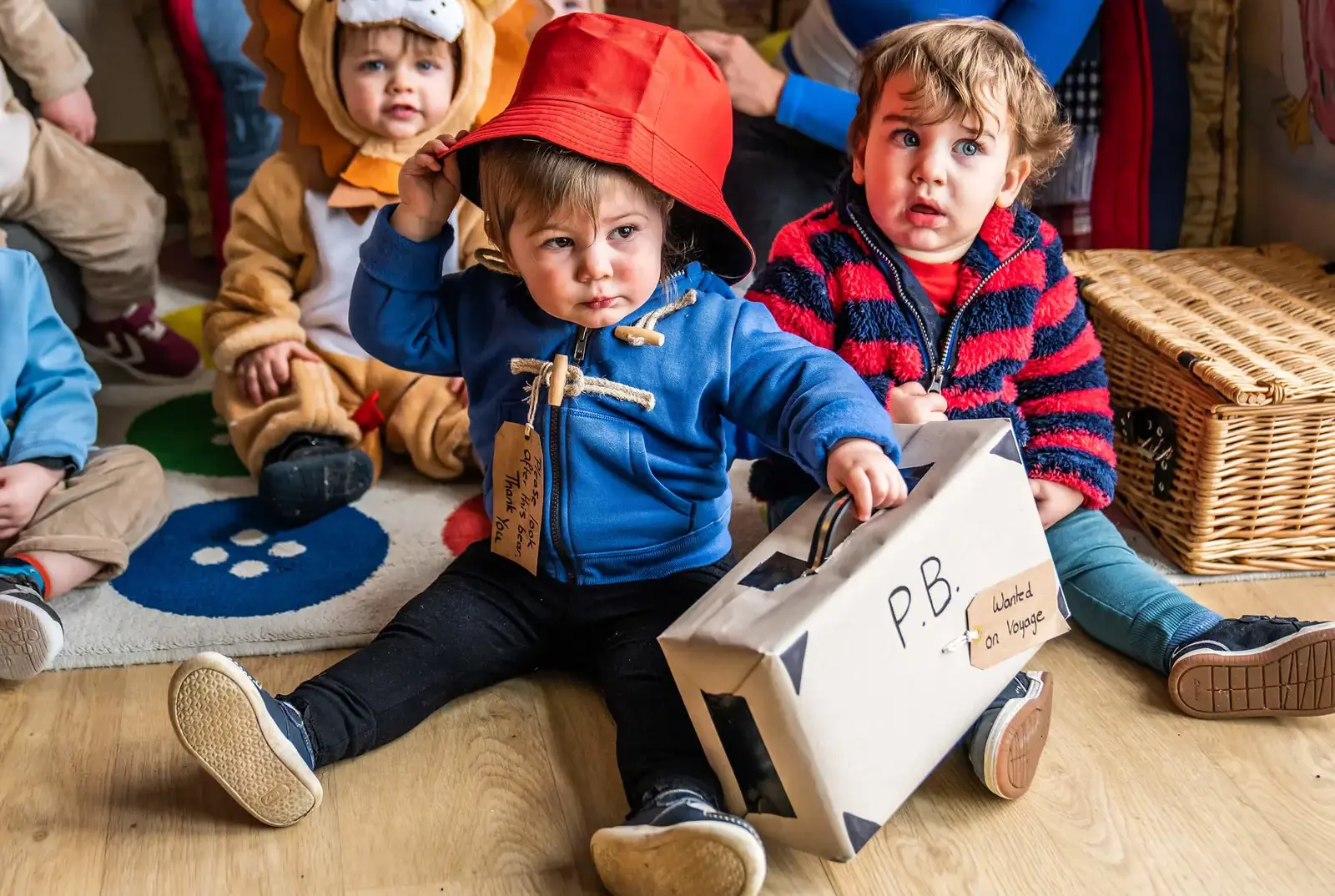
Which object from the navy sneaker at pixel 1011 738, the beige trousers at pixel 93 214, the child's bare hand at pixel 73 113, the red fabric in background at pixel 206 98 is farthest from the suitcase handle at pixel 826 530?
the red fabric in background at pixel 206 98

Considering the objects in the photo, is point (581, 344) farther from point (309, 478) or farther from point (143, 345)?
point (143, 345)

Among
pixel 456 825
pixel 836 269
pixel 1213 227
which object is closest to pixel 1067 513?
pixel 836 269

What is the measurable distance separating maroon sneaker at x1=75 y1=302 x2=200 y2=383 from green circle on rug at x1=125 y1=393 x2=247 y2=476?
0.26ft

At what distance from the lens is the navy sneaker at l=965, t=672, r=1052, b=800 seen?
3.33ft

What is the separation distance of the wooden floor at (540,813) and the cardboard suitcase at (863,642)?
103mm

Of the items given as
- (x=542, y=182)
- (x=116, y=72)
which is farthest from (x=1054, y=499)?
(x=116, y=72)

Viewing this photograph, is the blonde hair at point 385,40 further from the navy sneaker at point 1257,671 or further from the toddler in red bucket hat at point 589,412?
the navy sneaker at point 1257,671

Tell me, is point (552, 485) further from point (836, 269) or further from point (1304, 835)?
point (1304, 835)

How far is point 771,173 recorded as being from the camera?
174cm

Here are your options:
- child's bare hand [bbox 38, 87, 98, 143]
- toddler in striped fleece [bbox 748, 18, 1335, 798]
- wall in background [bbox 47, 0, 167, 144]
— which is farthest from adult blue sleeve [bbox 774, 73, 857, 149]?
wall in background [bbox 47, 0, 167, 144]

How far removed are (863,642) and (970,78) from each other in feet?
1.85

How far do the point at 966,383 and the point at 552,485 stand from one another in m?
0.44

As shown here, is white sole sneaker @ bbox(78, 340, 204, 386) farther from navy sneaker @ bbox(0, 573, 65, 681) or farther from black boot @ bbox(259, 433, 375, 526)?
navy sneaker @ bbox(0, 573, 65, 681)

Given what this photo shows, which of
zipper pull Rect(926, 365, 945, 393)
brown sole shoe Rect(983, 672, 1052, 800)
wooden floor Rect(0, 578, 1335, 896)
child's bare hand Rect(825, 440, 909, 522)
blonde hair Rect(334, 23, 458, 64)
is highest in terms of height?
blonde hair Rect(334, 23, 458, 64)
